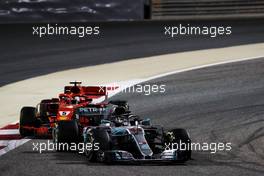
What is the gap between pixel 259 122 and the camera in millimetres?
15195

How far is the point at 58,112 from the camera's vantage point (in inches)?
563

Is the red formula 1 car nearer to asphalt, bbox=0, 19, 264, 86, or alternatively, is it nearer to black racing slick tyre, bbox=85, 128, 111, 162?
black racing slick tyre, bbox=85, 128, 111, 162

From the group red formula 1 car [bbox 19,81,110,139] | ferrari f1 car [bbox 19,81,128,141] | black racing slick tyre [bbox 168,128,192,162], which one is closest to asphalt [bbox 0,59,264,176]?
black racing slick tyre [bbox 168,128,192,162]

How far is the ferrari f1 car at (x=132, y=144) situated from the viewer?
1225cm

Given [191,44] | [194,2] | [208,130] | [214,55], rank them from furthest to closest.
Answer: [194,2]
[191,44]
[214,55]
[208,130]

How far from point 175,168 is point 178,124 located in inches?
132

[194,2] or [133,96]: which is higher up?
[194,2]

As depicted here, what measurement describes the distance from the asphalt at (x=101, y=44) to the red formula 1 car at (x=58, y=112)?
244 inches

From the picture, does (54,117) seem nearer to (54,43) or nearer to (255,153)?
(255,153)

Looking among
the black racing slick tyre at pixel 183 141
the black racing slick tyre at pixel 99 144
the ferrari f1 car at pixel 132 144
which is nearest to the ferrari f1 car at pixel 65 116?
the ferrari f1 car at pixel 132 144

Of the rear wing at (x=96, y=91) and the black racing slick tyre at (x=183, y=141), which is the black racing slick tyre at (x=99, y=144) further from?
the rear wing at (x=96, y=91)

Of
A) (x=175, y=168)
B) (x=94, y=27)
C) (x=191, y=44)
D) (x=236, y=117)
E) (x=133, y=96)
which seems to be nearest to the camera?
(x=175, y=168)

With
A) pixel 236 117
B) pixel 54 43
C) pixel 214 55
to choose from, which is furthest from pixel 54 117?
pixel 54 43

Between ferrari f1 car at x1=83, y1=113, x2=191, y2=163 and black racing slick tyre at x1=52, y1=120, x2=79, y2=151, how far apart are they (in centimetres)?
21
